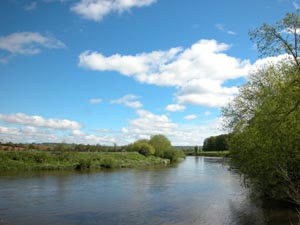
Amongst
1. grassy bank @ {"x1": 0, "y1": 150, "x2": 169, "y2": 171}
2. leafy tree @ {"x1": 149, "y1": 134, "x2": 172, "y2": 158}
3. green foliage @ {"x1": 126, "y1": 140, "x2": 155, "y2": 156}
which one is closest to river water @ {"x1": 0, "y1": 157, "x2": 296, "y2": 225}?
grassy bank @ {"x1": 0, "y1": 150, "x2": 169, "y2": 171}

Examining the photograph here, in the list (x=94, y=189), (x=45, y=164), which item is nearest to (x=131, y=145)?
(x=45, y=164)

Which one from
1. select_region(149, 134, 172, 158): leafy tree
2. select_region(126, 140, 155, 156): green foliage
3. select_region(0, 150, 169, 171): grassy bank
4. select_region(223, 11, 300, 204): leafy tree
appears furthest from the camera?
select_region(149, 134, 172, 158): leafy tree

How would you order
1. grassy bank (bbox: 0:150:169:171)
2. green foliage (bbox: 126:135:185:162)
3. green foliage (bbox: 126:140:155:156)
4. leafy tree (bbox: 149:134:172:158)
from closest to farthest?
grassy bank (bbox: 0:150:169:171)
green foliage (bbox: 126:140:155:156)
green foliage (bbox: 126:135:185:162)
leafy tree (bbox: 149:134:172:158)

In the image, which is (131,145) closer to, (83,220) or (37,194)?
(37,194)

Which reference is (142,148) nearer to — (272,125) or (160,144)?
(160,144)

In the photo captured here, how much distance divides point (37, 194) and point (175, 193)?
37.0 feet

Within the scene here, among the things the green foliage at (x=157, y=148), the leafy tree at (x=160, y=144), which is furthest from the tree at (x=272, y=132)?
the leafy tree at (x=160, y=144)

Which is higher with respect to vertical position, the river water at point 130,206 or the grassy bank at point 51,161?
the grassy bank at point 51,161

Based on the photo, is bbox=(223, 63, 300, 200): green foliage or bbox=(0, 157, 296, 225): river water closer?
bbox=(223, 63, 300, 200): green foliage

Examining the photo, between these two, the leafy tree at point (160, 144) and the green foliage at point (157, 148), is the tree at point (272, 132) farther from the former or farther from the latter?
the leafy tree at point (160, 144)

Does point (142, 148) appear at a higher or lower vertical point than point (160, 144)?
lower

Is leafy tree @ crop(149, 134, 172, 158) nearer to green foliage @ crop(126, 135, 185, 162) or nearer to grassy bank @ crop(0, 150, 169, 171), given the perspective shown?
green foliage @ crop(126, 135, 185, 162)

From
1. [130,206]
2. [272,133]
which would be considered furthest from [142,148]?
[272,133]

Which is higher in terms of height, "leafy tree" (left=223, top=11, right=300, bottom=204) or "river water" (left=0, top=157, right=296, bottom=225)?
"leafy tree" (left=223, top=11, right=300, bottom=204)
